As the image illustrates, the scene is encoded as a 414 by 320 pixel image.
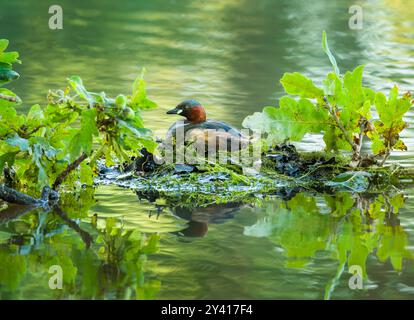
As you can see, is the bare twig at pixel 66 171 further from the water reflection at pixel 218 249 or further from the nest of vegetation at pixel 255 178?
the nest of vegetation at pixel 255 178

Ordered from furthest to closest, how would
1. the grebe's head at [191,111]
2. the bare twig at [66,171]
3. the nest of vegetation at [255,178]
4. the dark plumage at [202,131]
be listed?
the grebe's head at [191,111]
the dark plumage at [202,131]
the nest of vegetation at [255,178]
the bare twig at [66,171]

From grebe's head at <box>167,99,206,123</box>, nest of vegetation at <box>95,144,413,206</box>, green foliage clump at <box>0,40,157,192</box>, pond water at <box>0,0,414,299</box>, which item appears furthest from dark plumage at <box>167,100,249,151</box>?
green foliage clump at <box>0,40,157,192</box>

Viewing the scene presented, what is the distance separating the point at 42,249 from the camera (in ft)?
17.4

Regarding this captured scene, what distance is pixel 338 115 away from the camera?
7020 millimetres

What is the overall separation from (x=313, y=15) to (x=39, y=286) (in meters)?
14.7

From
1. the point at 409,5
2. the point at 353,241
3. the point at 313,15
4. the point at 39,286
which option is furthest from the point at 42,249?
the point at 409,5

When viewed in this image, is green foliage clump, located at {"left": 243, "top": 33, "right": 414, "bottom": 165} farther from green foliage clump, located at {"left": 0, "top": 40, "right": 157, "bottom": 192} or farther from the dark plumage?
green foliage clump, located at {"left": 0, "top": 40, "right": 157, "bottom": 192}

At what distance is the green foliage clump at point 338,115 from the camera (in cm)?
684

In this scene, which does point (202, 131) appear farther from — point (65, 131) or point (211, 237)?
point (211, 237)

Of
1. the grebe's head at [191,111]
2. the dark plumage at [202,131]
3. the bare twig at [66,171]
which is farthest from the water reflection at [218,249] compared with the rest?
the grebe's head at [191,111]

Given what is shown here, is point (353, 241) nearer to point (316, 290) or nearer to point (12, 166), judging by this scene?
point (316, 290)

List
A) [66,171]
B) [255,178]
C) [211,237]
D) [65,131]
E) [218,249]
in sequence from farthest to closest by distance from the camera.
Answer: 1. [255,178]
2. [66,171]
3. [65,131]
4. [211,237]
5. [218,249]

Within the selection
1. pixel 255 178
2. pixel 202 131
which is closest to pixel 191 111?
pixel 202 131

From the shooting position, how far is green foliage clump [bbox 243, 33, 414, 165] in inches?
269
